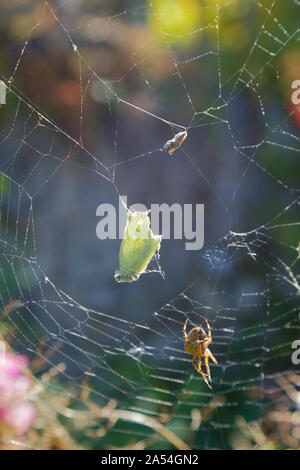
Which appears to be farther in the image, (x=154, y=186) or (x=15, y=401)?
(x=154, y=186)

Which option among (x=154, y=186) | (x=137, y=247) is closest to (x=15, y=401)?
(x=137, y=247)

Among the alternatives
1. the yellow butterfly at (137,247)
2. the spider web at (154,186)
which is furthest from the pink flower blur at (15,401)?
the spider web at (154,186)

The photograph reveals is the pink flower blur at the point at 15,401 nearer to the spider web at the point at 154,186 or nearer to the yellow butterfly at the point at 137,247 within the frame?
the yellow butterfly at the point at 137,247

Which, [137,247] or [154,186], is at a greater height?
[154,186]

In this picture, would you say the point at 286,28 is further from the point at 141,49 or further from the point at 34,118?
the point at 34,118

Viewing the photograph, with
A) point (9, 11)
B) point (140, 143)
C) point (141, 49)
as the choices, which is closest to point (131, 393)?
point (140, 143)

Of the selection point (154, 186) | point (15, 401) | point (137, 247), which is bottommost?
point (15, 401)

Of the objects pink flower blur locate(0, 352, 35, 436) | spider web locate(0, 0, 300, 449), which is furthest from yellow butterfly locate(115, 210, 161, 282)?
spider web locate(0, 0, 300, 449)

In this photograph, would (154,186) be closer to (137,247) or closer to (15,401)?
(137,247)

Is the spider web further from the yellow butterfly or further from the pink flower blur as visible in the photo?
the yellow butterfly
